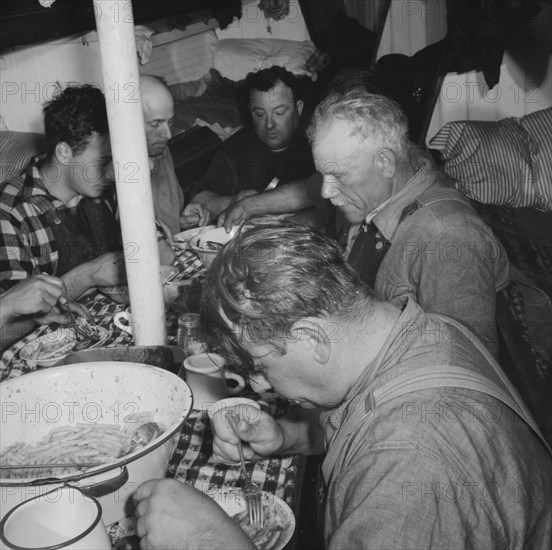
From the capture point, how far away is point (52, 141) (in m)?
3.14

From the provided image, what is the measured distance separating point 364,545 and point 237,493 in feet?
1.77

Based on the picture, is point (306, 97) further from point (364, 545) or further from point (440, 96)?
point (364, 545)

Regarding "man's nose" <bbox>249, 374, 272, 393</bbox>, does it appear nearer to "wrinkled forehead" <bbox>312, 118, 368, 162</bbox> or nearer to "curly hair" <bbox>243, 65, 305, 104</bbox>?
"wrinkled forehead" <bbox>312, 118, 368, 162</bbox>

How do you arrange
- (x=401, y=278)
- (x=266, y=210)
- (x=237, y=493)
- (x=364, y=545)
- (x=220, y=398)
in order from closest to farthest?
(x=364, y=545)
(x=237, y=493)
(x=220, y=398)
(x=401, y=278)
(x=266, y=210)

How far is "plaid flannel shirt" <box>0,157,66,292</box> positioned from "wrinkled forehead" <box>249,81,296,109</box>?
1.86 meters

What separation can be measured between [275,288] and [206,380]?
2.45 feet

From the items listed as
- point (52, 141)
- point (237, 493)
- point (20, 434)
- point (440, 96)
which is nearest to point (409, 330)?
point (237, 493)

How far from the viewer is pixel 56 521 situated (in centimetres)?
117

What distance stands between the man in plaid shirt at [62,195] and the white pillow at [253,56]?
10.8 feet

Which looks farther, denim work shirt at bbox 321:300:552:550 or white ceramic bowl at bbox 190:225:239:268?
white ceramic bowl at bbox 190:225:239:268

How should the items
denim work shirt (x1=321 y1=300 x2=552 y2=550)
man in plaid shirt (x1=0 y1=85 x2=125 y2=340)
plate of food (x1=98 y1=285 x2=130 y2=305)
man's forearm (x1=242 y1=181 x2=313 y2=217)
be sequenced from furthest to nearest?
man's forearm (x1=242 y1=181 x2=313 y2=217) → man in plaid shirt (x1=0 y1=85 x2=125 y2=340) → plate of food (x1=98 y1=285 x2=130 y2=305) → denim work shirt (x1=321 y1=300 x2=552 y2=550)

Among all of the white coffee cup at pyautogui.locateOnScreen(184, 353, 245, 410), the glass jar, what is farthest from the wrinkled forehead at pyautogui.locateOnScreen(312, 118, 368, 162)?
the white coffee cup at pyautogui.locateOnScreen(184, 353, 245, 410)

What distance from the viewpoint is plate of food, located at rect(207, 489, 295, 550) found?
143cm

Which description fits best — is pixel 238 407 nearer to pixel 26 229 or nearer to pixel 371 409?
pixel 371 409
